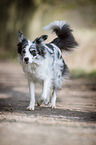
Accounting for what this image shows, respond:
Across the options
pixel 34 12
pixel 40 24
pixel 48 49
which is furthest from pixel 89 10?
pixel 48 49

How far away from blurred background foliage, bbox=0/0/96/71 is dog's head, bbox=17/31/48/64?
9.26m

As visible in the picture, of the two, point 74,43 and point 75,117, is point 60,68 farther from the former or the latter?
point 75,117

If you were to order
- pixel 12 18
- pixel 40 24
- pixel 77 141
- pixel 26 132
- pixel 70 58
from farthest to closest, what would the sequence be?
pixel 12 18
pixel 40 24
pixel 70 58
pixel 26 132
pixel 77 141

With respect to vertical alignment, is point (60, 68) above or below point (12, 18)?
below

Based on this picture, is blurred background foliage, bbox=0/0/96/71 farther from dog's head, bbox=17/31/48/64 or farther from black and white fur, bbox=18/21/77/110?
dog's head, bbox=17/31/48/64

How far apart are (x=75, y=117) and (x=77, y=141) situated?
1.37m

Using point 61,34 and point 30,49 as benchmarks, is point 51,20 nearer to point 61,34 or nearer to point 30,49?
point 61,34

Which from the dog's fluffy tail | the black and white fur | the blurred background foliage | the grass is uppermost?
the blurred background foliage

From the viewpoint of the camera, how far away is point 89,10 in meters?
18.8

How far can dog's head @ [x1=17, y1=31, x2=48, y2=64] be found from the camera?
4.40m

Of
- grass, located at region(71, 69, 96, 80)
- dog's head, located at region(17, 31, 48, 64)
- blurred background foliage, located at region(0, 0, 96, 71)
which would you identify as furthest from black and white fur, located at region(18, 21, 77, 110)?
blurred background foliage, located at region(0, 0, 96, 71)

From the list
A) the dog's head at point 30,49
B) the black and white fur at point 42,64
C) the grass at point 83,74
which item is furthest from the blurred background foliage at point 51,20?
the dog's head at point 30,49

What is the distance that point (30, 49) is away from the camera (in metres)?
4.43

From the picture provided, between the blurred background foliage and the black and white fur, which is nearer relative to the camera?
the black and white fur
